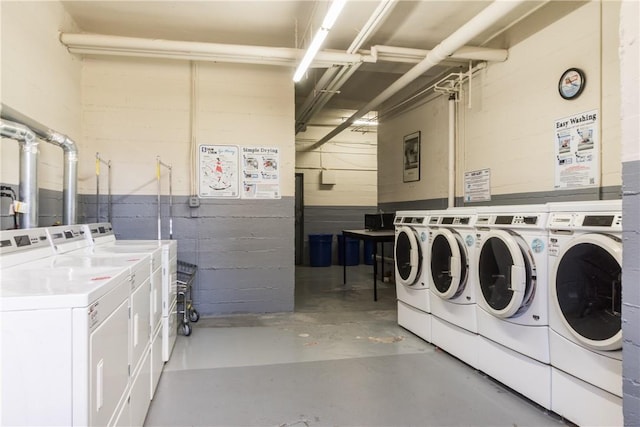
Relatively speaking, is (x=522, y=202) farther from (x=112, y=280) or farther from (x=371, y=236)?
(x=112, y=280)

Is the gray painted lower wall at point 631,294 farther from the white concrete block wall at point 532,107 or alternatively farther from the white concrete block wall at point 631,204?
the white concrete block wall at point 532,107

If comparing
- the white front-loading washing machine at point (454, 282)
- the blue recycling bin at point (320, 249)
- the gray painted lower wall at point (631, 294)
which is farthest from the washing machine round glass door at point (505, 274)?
the blue recycling bin at point (320, 249)

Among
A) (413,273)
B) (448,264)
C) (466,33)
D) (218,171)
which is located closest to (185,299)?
(218,171)

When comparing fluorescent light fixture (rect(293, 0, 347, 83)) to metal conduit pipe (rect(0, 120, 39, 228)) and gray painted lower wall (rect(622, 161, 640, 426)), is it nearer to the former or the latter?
gray painted lower wall (rect(622, 161, 640, 426))

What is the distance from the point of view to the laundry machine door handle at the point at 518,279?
2169 mm

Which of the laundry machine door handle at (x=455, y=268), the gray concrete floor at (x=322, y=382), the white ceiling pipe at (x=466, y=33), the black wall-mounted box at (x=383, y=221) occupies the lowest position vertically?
the gray concrete floor at (x=322, y=382)

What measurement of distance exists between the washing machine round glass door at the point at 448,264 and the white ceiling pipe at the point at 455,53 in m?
1.89

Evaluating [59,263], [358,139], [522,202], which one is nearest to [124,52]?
[59,263]

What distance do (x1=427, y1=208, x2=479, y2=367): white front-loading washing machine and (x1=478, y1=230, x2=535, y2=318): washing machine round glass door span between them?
0.13 meters

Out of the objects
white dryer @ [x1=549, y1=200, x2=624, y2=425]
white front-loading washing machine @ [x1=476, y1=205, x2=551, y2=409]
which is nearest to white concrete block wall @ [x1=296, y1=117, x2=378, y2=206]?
white front-loading washing machine @ [x1=476, y1=205, x2=551, y2=409]

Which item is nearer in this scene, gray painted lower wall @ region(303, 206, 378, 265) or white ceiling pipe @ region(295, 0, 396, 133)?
white ceiling pipe @ region(295, 0, 396, 133)

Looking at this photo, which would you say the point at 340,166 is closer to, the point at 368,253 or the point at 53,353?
the point at 368,253

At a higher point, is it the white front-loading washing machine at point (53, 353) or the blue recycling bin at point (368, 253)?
the white front-loading washing machine at point (53, 353)

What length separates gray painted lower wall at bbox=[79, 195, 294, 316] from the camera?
4.02 meters
